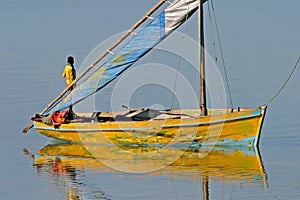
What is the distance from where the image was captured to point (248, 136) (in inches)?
847

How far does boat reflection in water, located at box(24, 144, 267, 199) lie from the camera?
61.9ft

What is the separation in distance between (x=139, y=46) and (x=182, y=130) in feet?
7.85

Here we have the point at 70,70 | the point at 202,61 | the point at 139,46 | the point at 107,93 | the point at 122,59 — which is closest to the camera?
the point at 202,61

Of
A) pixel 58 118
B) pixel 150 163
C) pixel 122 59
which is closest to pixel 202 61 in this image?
pixel 122 59

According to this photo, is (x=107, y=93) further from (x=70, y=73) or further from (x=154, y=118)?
(x=154, y=118)

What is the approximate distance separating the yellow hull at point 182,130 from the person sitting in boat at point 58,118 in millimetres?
367

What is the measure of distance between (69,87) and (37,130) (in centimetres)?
127

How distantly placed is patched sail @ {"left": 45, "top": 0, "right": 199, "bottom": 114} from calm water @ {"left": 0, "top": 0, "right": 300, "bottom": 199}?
4.96 ft

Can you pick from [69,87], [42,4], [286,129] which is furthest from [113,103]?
[42,4]

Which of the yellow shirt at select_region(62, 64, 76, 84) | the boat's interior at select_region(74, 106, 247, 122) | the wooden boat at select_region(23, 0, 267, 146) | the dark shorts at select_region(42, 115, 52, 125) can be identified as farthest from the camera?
the yellow shirt at select_region(62, 64, 76, 84)

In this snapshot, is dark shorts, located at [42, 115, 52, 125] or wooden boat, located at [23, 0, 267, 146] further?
dark shorts, located at [42, 115, 52, 125]

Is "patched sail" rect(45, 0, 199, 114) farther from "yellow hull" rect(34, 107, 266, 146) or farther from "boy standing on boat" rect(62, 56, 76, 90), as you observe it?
"yellow hull" rect(34, 107, 266, 146)

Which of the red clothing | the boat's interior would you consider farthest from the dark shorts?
the boat's interior

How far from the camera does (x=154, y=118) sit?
23734 millimetres
